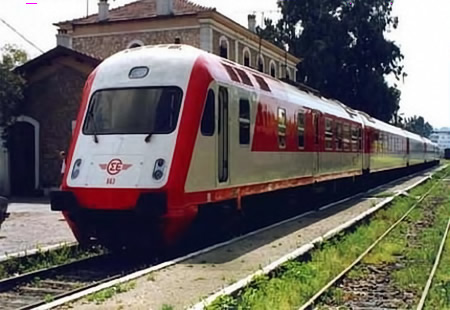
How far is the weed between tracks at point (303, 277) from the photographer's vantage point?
7652mm

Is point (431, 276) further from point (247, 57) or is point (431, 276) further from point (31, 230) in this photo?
point (247, 57)

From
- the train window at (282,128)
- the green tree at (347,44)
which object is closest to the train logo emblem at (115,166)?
the train window at (282,128)

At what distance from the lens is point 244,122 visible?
13.0 metres

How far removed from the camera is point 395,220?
17875mm

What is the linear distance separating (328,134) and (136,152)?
34.8 feet

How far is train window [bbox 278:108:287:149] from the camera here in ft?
50.3

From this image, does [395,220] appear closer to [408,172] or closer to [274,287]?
[274,287]

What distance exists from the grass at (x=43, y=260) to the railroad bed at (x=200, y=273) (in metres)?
1.95

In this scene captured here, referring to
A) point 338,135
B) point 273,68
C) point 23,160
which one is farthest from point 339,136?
point 273,68

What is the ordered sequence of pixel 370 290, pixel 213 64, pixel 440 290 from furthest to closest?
pixel 213 64 → pixel 370 290 → pixel 440 290

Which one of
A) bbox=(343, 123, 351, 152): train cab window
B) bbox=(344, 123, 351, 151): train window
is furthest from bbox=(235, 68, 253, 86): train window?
bbox=(344, 123, 351, 151): train window

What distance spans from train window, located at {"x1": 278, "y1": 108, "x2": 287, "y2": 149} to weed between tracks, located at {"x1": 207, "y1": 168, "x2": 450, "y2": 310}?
2.35 m

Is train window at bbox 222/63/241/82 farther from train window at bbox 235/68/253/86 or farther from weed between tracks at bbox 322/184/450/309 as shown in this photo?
weed between tracks at bbox 322/184/450/309

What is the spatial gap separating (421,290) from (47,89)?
18.8 m
